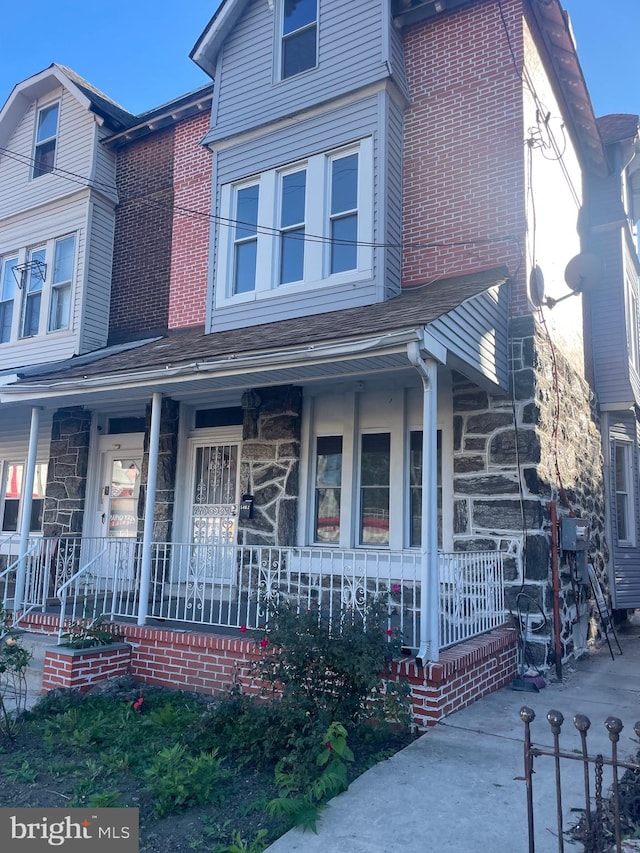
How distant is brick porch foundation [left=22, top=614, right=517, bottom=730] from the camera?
5.61 meters

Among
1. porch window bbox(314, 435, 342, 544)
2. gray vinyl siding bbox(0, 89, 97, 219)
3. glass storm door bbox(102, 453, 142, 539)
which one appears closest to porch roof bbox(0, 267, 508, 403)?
porch window bbox(314, 435, 342, 544)

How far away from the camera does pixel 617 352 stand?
10781 millimetres

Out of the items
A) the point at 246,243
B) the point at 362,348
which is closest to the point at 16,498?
the point at 246,243

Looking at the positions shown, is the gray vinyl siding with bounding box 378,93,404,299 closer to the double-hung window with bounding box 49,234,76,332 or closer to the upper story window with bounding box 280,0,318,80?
the upper story window with bounding box 280,0,318,80

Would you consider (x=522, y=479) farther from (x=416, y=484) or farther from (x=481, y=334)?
(x=481, y=334)

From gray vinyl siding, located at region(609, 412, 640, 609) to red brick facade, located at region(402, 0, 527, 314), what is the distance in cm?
451

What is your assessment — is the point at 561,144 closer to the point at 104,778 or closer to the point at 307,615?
the point at 307,615

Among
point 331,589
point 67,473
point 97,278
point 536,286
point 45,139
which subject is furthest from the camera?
point 45,139

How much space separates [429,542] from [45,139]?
11.0m

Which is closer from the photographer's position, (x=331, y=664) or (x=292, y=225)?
(x=331, y=664)

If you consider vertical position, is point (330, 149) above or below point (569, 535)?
above

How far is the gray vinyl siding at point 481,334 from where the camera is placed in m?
5.98

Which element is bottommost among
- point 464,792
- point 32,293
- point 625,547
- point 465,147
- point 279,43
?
point 464,792

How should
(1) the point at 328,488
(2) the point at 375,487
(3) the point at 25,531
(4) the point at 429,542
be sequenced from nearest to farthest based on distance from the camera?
(4) the point at 429,542 → (3) the point at 25,531 → (2) the point at 375,487 → (1) the point at 328,488
